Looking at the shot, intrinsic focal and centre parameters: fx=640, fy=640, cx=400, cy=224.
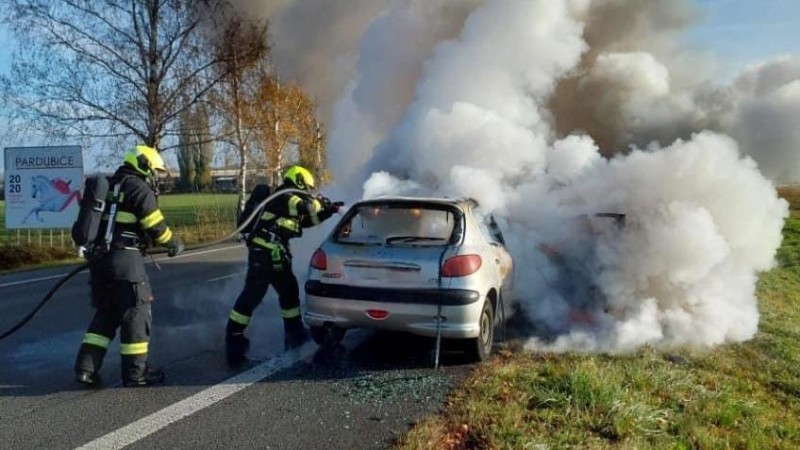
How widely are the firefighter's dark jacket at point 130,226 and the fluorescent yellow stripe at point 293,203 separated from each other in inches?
52.6

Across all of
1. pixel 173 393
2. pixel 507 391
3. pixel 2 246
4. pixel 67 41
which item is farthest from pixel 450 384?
pixel 67 41

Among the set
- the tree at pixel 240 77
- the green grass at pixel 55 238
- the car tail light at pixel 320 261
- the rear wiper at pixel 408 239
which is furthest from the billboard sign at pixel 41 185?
the rear wiper at pixel 408 239

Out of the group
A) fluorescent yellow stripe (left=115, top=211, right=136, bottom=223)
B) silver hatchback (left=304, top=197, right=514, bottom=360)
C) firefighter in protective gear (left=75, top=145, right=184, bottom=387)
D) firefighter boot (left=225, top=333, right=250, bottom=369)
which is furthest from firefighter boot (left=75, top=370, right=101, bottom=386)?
silver hatchback (left=304, top=197, right=514, bottom=360)

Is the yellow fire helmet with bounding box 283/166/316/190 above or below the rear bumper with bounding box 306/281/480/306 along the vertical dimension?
above

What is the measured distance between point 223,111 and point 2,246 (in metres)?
6.51

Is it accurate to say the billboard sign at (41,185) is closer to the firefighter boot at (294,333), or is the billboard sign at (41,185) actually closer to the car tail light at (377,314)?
the firefighter boot at (294,333)


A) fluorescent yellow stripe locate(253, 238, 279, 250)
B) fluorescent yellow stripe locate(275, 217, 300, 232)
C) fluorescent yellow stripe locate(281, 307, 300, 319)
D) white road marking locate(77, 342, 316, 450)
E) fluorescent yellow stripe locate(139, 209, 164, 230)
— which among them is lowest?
white road marking locate(77, 342, 316, 450)

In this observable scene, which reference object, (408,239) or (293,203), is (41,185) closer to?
(293,203)

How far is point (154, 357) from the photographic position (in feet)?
17.2

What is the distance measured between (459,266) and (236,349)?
2.10 m

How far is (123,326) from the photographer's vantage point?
445 cm

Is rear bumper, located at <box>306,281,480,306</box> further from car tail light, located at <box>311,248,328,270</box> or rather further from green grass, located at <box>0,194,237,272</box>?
green grass, located at <box>0,194,237,272</box>

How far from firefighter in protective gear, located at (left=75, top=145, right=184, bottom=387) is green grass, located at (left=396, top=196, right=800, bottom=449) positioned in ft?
7.03

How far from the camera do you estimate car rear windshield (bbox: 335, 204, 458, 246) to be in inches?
201
